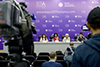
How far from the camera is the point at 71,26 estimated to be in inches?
374

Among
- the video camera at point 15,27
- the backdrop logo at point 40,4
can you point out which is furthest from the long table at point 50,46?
the video camera at point 15,27

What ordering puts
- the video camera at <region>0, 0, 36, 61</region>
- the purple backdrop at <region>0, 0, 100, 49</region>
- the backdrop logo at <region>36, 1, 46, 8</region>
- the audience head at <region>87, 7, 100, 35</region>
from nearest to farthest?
the audience head at <region>87, 7, 100, 35</region> < the video camera at <region>0, 0, 36, 61</region> < the purple backdrop at <region>0, 0, 100, 49</region> < the backdrop logo at <region>36, 1, 46, 8</region>

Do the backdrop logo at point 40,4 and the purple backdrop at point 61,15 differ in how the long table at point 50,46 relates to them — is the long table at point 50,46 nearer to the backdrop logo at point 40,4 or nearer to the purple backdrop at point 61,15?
the purple backdrop at point 61,15

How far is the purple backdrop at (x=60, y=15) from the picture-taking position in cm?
948

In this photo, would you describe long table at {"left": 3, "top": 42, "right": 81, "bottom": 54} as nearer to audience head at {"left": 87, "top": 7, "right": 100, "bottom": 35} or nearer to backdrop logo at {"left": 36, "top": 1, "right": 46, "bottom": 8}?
backdrop logo at {"left": 36, "top": 1, "right": 46, "bottom": 8}

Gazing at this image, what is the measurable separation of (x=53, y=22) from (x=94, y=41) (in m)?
8.85

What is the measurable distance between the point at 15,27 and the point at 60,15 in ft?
28.0

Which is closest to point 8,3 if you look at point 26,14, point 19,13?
point 19,13

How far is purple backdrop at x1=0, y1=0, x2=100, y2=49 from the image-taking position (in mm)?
9484

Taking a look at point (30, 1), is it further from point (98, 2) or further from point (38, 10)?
point (98, 2)

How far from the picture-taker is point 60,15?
9648mm

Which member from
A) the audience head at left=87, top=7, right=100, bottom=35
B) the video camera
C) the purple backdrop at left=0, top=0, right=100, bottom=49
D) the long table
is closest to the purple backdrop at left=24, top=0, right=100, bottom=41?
the purple backdrop at left=0, top=0, right=100, bottom=49

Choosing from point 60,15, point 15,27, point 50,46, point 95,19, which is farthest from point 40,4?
point 95,19

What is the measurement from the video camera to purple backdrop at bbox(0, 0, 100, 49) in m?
8.09
